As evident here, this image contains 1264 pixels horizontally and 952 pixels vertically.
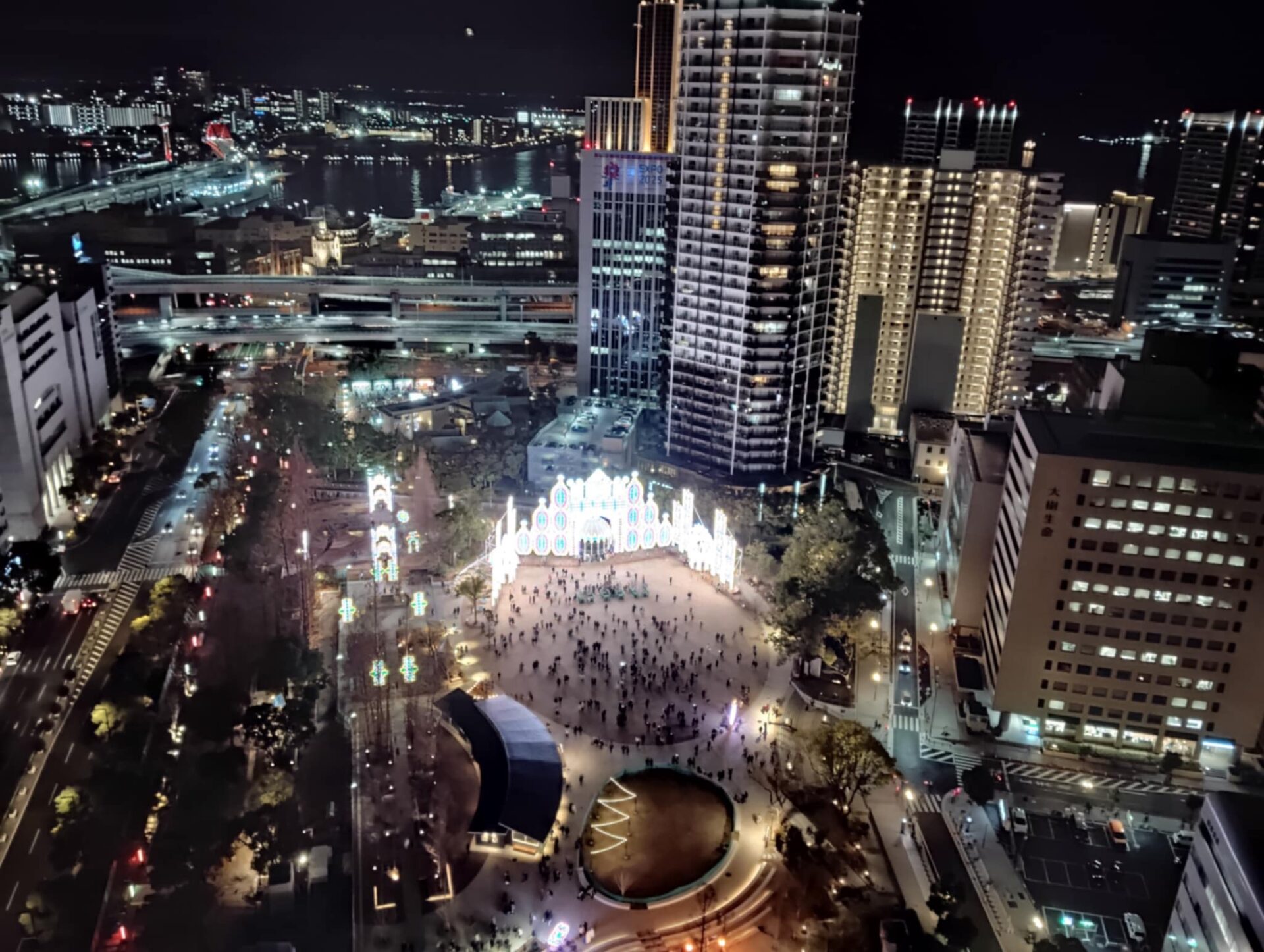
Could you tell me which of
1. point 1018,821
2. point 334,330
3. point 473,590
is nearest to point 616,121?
point 334,330

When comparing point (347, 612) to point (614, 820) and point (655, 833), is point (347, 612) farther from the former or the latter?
point (655, 833)

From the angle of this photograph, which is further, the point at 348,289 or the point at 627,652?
the point at 348,289

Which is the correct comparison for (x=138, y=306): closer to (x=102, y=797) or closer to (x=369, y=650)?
(x=369, y=650)

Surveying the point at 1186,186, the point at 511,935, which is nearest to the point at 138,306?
the point at 511,935

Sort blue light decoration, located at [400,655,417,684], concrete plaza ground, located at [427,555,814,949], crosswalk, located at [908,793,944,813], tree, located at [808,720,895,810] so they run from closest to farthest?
1. concrete plaza ground, located at [427,555,814,949]
2. tree, located at [808,720,895,810]
3. crosswalk, located at [908,793,944,813]
4. blue light decoration, located at [400,655,417,684]

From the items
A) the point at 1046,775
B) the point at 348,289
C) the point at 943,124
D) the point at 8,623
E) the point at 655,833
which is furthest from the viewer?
the point at 943,124

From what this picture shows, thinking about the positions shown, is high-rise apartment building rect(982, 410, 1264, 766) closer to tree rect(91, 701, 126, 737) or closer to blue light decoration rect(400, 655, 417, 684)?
blue light decoration rect(400, 655, 417, 684)

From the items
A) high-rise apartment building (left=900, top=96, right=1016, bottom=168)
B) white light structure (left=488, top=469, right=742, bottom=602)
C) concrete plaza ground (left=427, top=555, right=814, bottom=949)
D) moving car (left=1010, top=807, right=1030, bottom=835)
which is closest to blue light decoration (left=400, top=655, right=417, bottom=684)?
concrete plaza ground (left=427, top=555, right=814, bottom=949)
